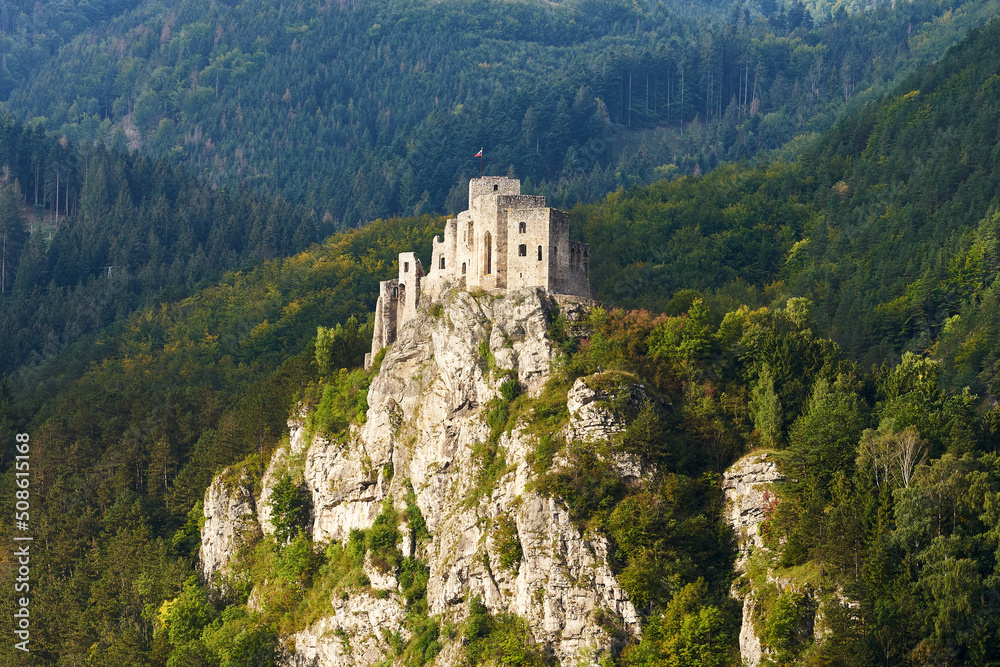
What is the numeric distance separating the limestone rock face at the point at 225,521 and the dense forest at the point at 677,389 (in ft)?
6.71

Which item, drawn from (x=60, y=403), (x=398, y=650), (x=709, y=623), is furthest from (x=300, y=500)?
(x=60, y=403)

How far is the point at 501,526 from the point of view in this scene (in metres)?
86.4

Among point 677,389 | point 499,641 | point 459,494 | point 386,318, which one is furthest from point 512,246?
point 499,641

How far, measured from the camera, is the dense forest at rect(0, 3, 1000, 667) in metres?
78.1

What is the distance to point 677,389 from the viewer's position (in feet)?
297

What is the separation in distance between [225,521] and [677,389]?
36.8 meters

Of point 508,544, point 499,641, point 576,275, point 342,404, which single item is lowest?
point 499,641

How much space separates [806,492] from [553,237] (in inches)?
913

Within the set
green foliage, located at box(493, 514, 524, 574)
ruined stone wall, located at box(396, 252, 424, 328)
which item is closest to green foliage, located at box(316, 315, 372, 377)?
ruined stone wall, located at box(396, 252, 424, 328)

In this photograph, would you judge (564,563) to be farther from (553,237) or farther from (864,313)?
(864,313)

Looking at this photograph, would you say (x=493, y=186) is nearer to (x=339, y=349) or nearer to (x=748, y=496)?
(x=339, y=349)

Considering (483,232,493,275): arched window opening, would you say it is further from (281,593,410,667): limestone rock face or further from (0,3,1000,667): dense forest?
(281,593,410,667): limestone rock face

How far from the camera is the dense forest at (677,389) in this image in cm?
7806

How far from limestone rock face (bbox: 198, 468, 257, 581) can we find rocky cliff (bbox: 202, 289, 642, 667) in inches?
11.4
